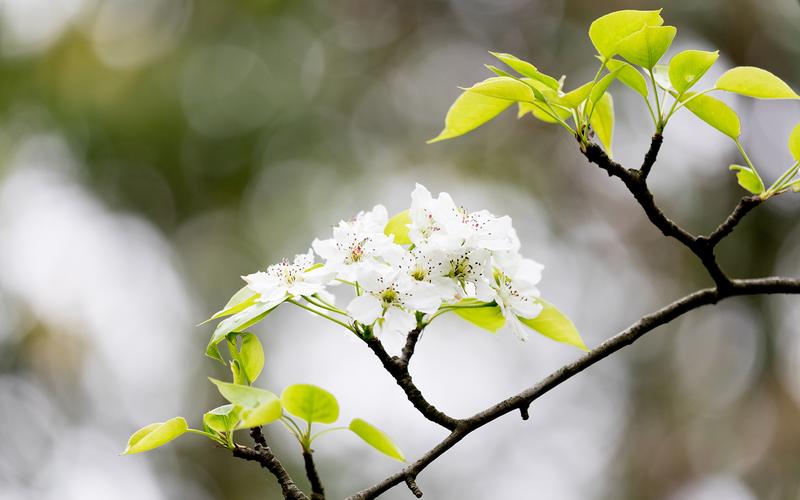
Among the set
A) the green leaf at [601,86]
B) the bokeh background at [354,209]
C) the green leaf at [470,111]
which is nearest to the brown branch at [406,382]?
the green leaf at [470,111]

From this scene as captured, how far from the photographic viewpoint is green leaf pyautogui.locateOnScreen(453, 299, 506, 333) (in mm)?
945

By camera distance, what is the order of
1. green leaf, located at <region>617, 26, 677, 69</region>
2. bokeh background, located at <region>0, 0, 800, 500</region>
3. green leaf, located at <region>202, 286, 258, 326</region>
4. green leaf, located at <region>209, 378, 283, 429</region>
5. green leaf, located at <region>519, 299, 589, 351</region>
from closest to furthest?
1. green leaf, located at <region>209, 378, 283, 429</region>
2. green leaf, located at <region>617, 26, 677, 69</region>
3. green leaf, located at <region>202, 286, 258, 326</region>
4. green leaf, located at <region>519, 299, 589, 351</region>
5. bokeh background, located at <region>0, 0, 800, 500</region>

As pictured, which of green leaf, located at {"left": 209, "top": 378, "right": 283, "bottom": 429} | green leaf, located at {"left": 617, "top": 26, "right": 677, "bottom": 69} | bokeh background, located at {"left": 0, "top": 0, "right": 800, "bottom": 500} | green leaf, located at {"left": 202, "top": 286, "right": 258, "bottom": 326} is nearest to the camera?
green leaf, located at {"left": 209, "top": 378, "right": 283, "bottom": 429}

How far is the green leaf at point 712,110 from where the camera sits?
0.85 metres

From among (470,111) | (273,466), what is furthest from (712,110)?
(273,466)

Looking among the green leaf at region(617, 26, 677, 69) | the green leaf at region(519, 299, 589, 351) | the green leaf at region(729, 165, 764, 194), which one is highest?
the green leaf at region(617, 26, 677, 69)

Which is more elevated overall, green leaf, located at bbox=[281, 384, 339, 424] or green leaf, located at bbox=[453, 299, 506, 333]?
green leaf, located at bbox=[453, 299, 506, 333]

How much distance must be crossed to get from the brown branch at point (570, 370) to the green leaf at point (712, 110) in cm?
19

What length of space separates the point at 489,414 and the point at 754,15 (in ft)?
13.7

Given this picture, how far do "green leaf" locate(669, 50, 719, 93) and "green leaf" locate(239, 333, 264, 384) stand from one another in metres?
0.54

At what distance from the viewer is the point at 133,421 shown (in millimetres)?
4664

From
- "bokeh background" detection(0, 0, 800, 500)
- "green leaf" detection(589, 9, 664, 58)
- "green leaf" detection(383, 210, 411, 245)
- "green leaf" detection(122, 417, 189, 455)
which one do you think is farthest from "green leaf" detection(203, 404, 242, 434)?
"bokeh background" detection(0, 0, 800, 500)

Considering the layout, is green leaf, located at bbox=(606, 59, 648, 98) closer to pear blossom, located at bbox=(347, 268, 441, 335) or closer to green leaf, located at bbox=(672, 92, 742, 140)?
green leaf, located at bbox=(672, 92, 742, 140)

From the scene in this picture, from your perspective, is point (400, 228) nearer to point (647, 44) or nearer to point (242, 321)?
point (242, 321)
